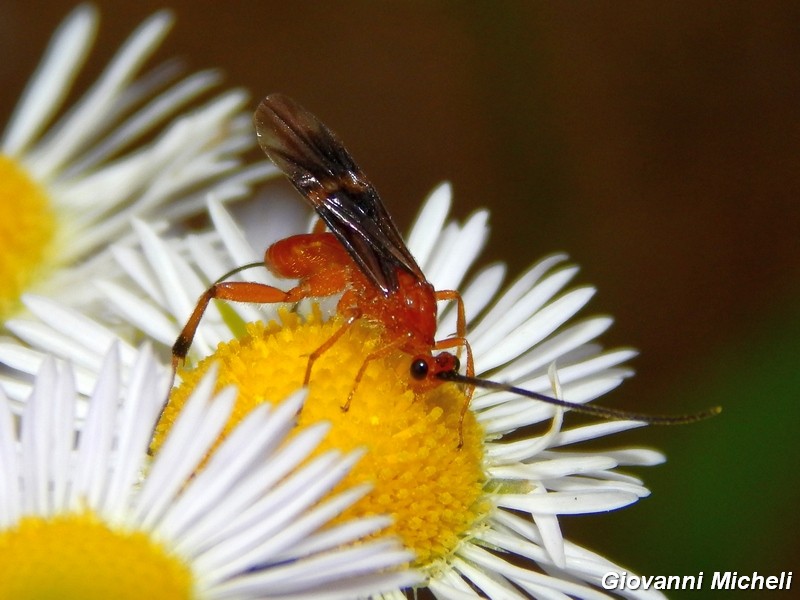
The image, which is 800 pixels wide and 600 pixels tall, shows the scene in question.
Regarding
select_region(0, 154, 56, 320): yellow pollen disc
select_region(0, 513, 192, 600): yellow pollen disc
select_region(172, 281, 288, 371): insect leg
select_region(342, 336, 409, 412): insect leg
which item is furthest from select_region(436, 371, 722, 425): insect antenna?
select_region(0, 154, 56, 320): yellow pollen disc

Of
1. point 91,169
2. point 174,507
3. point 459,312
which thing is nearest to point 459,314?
point 459,312

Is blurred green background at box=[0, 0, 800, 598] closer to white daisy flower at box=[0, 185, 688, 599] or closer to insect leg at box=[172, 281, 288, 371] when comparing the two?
white daisy flower at box=[0, 185, 688, 599]

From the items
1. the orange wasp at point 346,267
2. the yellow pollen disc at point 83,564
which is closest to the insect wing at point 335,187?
the orange wasp at point 346,267

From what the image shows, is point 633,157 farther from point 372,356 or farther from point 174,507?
point 174,507

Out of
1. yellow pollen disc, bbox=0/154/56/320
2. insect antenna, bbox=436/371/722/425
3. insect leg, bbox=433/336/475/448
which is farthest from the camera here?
yellow pollen disc, bbox=0/154/56/320

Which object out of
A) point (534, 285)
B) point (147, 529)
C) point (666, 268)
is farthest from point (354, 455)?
point (666, 268)
